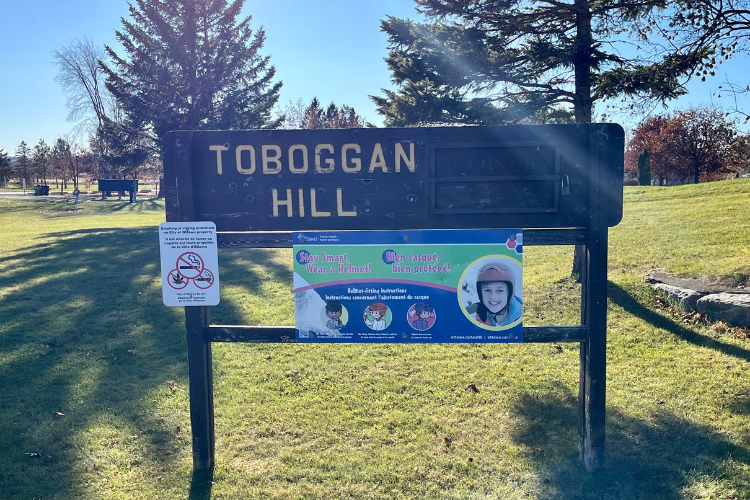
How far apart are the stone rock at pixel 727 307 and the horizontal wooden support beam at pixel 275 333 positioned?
396cm

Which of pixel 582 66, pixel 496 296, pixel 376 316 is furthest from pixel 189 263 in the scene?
pixel 582 66

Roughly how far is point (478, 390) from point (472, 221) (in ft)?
6.91

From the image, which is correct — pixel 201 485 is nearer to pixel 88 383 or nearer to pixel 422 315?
pixel 422 315

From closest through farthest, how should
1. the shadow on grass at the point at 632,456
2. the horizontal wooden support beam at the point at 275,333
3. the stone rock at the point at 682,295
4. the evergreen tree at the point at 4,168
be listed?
the shadow on grass at the point at 632,456
the horizontal wooden support beam at the point at 275,333
the stone rock at the point at 682,295
the evergreen tree at the point at 4,168

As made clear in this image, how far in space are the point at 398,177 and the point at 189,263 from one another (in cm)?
145

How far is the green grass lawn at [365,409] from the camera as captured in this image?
3488 millimetres

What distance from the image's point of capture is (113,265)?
36.2ft

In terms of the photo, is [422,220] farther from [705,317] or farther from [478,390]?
[705,317]

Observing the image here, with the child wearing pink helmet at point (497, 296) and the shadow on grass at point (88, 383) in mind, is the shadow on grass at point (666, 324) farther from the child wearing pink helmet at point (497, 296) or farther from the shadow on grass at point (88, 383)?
the shadow on grass at point (88, 383)

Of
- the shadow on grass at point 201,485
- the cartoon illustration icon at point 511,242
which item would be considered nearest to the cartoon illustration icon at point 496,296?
the cartoon illustration icon at point 511,242

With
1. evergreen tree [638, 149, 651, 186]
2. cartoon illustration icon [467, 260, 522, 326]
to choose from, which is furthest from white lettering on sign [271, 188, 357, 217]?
evergreen tree [638, 149, 651, 186]

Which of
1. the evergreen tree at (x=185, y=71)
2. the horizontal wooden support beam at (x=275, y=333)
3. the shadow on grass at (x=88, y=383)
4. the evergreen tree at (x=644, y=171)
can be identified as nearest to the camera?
the horizontal wooden support beam at (x=275, y=333)

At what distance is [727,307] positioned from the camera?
20.8ft

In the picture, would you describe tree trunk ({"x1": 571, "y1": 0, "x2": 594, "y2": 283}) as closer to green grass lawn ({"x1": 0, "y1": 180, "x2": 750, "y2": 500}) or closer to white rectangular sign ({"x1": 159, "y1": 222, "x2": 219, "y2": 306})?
green grass lawn ({"x1": 0, "y1": 180, "x2": 750, "y2": 500})
